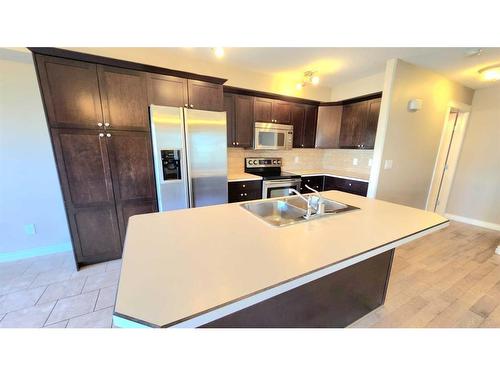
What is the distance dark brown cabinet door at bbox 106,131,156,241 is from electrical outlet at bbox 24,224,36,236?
3.51ft

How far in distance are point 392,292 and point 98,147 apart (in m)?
3.15

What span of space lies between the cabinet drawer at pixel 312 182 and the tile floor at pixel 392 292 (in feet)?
4.88

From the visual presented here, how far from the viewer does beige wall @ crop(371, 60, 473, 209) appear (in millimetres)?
2363

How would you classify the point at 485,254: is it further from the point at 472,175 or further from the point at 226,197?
the point at 226,197

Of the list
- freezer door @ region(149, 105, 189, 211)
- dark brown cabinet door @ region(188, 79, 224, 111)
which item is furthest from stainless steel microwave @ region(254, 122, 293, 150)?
freezer door @ region(149, 105, 189, 211)

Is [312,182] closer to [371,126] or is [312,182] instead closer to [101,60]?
[371,126]

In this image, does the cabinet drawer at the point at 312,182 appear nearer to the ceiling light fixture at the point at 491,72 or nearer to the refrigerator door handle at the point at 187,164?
the refrigerator door handle at the point at 187,164

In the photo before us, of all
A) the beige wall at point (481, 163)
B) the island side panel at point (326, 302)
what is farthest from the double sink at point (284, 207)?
the beige wall at point (481, 163)

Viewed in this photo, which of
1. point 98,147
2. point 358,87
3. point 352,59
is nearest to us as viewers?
point 98,147

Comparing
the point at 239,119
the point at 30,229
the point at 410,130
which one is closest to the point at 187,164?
the point at 239,119

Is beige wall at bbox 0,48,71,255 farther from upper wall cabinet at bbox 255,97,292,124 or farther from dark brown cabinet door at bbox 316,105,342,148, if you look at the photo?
dark brown cabinet door at bbox 316,105,342,148

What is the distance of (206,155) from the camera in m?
2.29

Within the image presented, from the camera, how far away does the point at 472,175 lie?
338 cm
